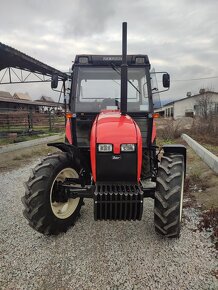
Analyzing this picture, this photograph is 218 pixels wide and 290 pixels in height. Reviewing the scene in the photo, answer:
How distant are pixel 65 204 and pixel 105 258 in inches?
41.3

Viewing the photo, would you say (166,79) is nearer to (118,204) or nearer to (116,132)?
(116,132)

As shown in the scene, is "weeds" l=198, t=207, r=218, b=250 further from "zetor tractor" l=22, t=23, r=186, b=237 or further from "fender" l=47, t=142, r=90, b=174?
"fender" l=47, t=142, r=90, b=174

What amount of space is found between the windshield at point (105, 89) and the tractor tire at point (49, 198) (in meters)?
1.20

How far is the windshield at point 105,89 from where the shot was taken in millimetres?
4832

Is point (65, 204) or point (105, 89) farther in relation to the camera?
point (105, 89)

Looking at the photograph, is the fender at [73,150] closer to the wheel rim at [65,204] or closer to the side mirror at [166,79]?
the wheel rim at [65,204]

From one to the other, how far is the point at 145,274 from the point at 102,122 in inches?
73.5

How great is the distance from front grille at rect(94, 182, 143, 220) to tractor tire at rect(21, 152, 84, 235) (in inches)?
25.2

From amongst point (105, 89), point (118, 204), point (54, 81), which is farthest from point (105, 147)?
point (54, 81)

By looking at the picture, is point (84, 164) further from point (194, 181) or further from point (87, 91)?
point (194, 181)

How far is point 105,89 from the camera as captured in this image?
507cm

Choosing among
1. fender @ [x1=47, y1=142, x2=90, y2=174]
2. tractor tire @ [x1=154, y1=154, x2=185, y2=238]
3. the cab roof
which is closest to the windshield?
the cab roof

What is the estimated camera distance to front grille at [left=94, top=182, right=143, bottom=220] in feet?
10.9

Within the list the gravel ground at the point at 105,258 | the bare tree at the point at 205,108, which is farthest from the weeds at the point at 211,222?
the bare tree at the point at 205,108
